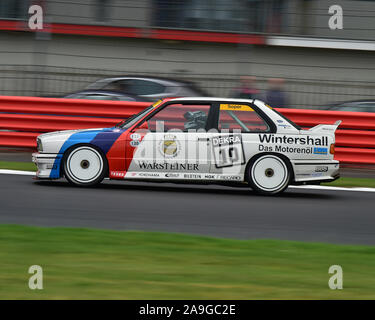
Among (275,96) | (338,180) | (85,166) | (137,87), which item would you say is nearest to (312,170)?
(338,180)

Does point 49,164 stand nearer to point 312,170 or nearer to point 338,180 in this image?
point 312,170

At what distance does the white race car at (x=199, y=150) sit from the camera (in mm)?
10203

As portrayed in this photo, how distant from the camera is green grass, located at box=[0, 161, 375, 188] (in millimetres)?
12086

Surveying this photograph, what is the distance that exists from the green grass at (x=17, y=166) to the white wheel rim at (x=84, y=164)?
7.44 feet

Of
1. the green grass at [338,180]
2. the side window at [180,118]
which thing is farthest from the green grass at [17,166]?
the side window at [180,118]

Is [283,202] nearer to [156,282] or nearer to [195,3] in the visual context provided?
[156,282]

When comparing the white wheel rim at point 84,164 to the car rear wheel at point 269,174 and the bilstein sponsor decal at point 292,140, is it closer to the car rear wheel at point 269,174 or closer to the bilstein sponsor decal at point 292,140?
the car rear wheel at point 269,174

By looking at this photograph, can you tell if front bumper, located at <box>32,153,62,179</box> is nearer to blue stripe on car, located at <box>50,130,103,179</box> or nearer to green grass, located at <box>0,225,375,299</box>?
blue stripe on car, located at <box>50,130,103,179</box>

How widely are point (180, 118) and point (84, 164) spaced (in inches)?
57.4

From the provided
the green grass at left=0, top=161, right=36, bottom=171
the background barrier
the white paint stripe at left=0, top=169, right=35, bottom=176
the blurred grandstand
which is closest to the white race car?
the white paint stripe at left=0, top=169, right=35, bottom=176

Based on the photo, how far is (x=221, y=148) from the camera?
10.2 meters

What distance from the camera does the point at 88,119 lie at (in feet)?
45.8

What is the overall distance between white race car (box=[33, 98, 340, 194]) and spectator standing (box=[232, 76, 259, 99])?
9.49 feet

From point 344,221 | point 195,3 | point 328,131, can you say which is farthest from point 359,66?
point 344,221
